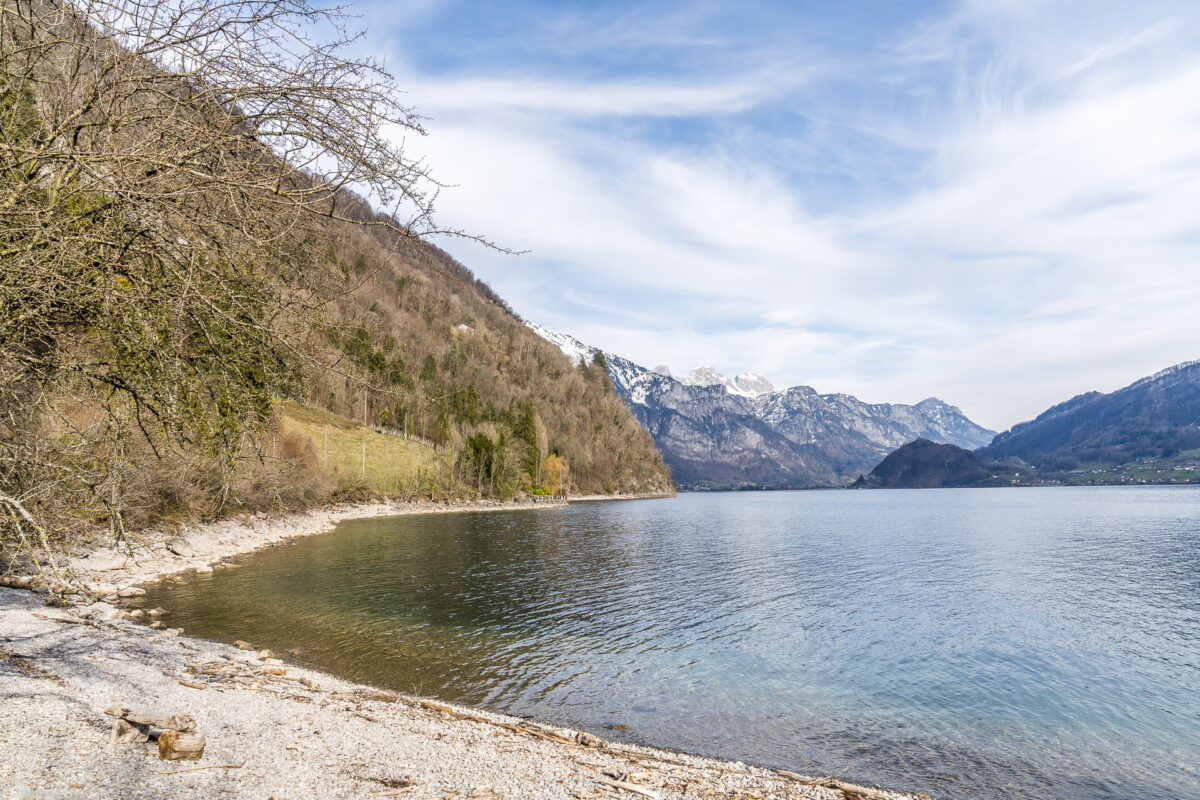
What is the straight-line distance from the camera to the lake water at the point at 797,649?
42.9 ft

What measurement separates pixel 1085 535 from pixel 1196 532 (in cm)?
1176

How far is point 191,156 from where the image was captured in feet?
16.4

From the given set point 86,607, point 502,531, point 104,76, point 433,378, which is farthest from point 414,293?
point 104,76

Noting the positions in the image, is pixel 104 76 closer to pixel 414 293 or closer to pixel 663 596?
pixel 663 596

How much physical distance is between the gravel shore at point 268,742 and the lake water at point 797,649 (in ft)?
7.02

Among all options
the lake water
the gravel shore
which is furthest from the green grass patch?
the gravel shore

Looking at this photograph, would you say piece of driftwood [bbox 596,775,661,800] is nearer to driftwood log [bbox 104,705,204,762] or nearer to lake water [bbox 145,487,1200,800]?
lake water [bbox 145,487,1200,800]

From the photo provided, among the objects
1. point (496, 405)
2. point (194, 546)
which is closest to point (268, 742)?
point (194, 546)

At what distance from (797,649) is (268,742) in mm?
16947

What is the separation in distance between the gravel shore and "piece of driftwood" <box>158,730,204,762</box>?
131 millimetres

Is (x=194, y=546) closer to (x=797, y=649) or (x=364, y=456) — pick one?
(x=797, y=649)

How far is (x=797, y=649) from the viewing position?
67.7ft

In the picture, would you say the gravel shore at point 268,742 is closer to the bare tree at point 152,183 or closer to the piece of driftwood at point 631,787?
the piece of driftwood at point 631,787

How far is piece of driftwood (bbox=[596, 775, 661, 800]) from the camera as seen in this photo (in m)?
8.85
